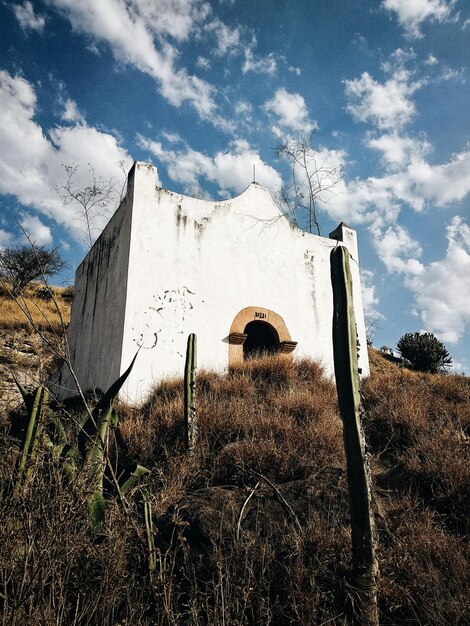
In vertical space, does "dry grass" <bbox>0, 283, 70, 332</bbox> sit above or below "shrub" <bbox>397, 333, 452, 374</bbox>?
above

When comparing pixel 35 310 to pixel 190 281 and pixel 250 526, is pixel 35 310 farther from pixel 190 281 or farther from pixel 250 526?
pixel 250 526

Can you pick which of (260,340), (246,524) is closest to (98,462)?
(246,524)

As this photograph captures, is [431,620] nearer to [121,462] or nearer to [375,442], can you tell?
[375,442]

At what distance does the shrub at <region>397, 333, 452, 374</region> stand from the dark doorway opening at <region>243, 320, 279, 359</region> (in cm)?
802

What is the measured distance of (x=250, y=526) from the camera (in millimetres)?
3367

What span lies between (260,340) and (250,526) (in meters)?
6.77

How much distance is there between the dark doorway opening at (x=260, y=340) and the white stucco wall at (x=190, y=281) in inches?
17.6

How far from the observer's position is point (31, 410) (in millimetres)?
2939

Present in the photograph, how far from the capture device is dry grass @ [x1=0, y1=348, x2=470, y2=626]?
2.30m

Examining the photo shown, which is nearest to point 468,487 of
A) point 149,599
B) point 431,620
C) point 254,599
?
point 431,620

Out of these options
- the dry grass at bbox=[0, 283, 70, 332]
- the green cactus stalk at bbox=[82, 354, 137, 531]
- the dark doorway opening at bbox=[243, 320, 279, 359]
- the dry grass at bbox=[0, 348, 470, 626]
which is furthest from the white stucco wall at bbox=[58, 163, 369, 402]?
the dry grass at bbox=[0, 283, 70, 332]

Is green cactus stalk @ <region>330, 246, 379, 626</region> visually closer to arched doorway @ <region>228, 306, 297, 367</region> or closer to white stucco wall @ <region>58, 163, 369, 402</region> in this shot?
white stucco wall @ <region>58, 163, 369, 402</region>

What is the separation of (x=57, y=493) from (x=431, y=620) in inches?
95.0

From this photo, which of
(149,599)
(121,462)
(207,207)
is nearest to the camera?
(149,599)
